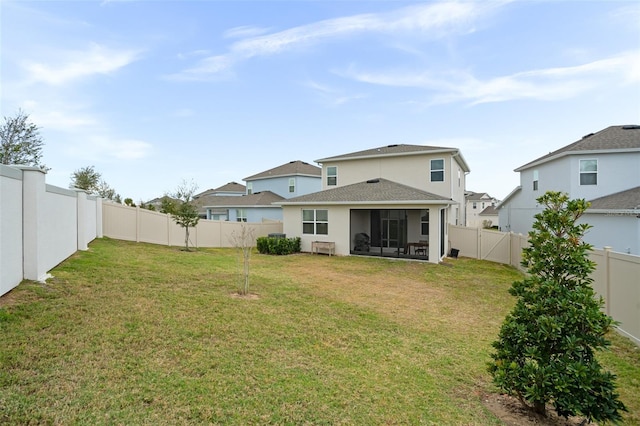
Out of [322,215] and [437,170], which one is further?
[437,170]

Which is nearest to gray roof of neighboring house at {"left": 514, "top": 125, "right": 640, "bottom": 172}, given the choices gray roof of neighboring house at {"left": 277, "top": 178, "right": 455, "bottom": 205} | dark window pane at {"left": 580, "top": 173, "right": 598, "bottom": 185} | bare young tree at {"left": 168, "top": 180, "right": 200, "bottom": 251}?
dark window pane at {"left": 580, "top": 173, "right": 598, "bottom": 185}

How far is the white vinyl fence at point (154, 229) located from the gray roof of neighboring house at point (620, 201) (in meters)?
20.4

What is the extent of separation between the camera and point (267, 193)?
32.4m

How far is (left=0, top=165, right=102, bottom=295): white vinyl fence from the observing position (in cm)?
551

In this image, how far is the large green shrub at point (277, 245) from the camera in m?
18.1

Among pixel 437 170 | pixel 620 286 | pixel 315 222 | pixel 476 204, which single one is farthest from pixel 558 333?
pixel 476 204

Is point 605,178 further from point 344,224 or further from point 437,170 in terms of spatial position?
point 344,224

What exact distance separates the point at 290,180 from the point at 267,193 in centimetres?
270

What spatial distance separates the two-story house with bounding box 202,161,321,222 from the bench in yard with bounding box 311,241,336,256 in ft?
34.0

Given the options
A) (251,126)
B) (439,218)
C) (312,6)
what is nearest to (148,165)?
(251,126)

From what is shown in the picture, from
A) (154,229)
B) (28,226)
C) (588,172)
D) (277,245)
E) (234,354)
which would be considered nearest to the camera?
(234,354)

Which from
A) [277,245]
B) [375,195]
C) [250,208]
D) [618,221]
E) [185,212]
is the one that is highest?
[375,195]

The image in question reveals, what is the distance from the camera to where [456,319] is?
7.70 metres

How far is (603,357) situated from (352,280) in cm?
712
